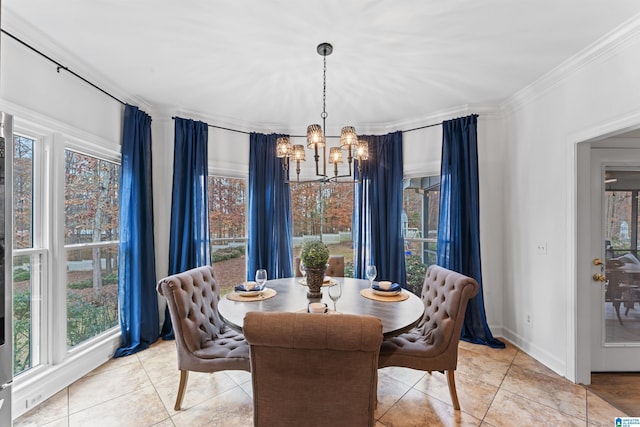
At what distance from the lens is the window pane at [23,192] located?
2.24m

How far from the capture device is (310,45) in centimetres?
226

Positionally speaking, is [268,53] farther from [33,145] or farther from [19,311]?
[19,311]

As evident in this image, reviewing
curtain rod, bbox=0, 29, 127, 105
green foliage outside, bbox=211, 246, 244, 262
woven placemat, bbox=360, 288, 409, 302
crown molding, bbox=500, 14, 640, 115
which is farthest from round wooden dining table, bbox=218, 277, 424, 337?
crown molding, bbox=500, 14, 640, 115

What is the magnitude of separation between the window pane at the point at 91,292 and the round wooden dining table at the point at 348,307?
5.14 ft

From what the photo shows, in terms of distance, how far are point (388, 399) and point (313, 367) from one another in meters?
1.35

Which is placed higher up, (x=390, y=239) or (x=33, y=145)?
(x=33, y=145)

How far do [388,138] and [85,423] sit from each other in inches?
161

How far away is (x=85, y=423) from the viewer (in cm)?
205

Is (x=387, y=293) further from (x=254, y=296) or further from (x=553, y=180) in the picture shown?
(x=553, y=180)

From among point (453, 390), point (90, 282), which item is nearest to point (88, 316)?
point (90, 282)

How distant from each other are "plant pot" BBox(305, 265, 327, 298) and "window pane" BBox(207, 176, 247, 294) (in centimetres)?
196

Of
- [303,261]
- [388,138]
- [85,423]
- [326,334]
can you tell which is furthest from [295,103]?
[85,423]

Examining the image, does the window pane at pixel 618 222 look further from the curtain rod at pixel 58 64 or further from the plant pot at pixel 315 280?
the curtain rod at pixel 58 64

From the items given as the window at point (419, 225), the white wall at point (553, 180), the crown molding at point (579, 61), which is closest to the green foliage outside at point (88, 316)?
the window at point (419, 225)
